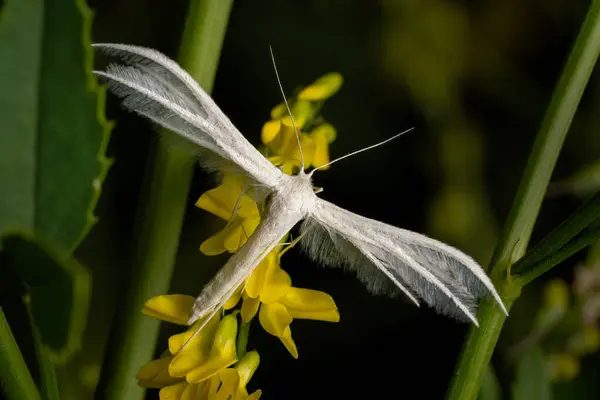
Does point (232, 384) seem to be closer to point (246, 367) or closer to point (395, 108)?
point (246, 367)

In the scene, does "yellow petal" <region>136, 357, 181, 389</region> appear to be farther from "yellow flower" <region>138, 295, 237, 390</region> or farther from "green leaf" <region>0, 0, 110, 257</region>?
"green leaf" <region>0, 0, 110, 257</region>

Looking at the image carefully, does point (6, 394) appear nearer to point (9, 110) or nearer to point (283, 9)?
point (9, 110)

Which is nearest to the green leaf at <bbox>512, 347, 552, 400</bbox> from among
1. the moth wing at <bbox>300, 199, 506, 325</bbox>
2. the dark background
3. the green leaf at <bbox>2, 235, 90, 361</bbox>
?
the moth wing at <bbox>300, 199, 506, 325</bbox>

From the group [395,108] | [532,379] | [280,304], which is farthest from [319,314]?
[395,108]

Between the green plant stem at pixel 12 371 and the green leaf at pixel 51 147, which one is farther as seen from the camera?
the green leaf at pixel 51 147

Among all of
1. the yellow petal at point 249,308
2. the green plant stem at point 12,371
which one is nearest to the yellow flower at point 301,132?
Result: the yellow petal at point 249,308

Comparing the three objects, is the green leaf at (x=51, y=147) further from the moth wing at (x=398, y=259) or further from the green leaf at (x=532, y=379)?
the green leaf at (x=532, y=379)

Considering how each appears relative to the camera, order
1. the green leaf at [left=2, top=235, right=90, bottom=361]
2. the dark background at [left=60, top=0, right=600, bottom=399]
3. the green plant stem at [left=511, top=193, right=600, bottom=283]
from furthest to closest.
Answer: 1. the dark background at [left=60, top=0, right=600, bottom=399]
2. the green leaf at [left=2, top=235, right=90, bottom=361]
3. the green plant stem at [left=511, top=193, right=600, bottom=283]
